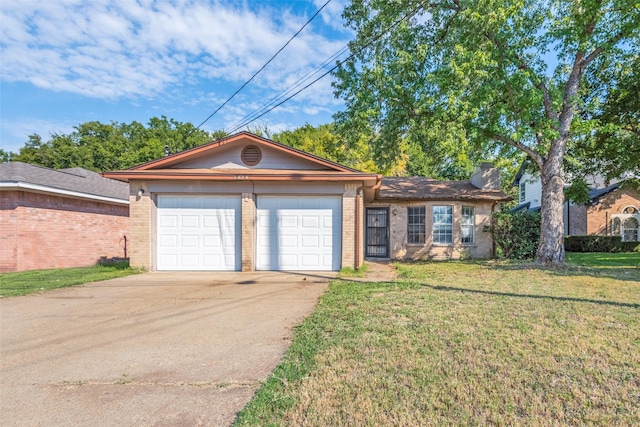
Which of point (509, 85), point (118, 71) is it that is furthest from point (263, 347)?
point (118, 71)

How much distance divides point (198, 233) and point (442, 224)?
9.81m

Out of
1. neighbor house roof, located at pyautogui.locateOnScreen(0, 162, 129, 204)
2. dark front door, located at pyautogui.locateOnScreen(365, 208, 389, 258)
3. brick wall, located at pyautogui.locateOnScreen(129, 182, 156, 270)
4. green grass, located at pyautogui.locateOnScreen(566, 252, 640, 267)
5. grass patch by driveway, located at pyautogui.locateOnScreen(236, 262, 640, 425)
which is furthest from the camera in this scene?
dark front door, located at pyautogui.locateOnScreen(365, 208, 389, 258)

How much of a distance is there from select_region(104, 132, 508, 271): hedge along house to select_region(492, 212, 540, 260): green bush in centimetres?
684

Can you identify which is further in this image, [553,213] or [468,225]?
[468,225]

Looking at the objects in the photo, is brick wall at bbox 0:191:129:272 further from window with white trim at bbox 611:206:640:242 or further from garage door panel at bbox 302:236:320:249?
window with white trim at bbox 611:206:640:242

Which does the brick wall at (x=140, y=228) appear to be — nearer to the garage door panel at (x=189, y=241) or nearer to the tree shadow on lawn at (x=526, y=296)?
the garage door panel at (x=189, y=241)

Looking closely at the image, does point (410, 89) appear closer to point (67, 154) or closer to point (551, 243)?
point (551, 243)

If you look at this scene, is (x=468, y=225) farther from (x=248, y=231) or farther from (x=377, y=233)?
(x=248, y=231)

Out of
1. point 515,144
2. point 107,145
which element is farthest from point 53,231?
point 107,145

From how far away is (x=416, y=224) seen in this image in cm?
1426

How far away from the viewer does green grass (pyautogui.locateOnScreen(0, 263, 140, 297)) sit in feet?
24.4

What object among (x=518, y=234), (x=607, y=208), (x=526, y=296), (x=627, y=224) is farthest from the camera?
(x=607, y=208)

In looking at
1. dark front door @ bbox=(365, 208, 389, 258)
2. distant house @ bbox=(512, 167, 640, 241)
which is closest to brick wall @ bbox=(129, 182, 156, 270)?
dark front door @ bbox=(365, 208, 389, 258)

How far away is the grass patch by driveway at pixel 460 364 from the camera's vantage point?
2533 millimetres
